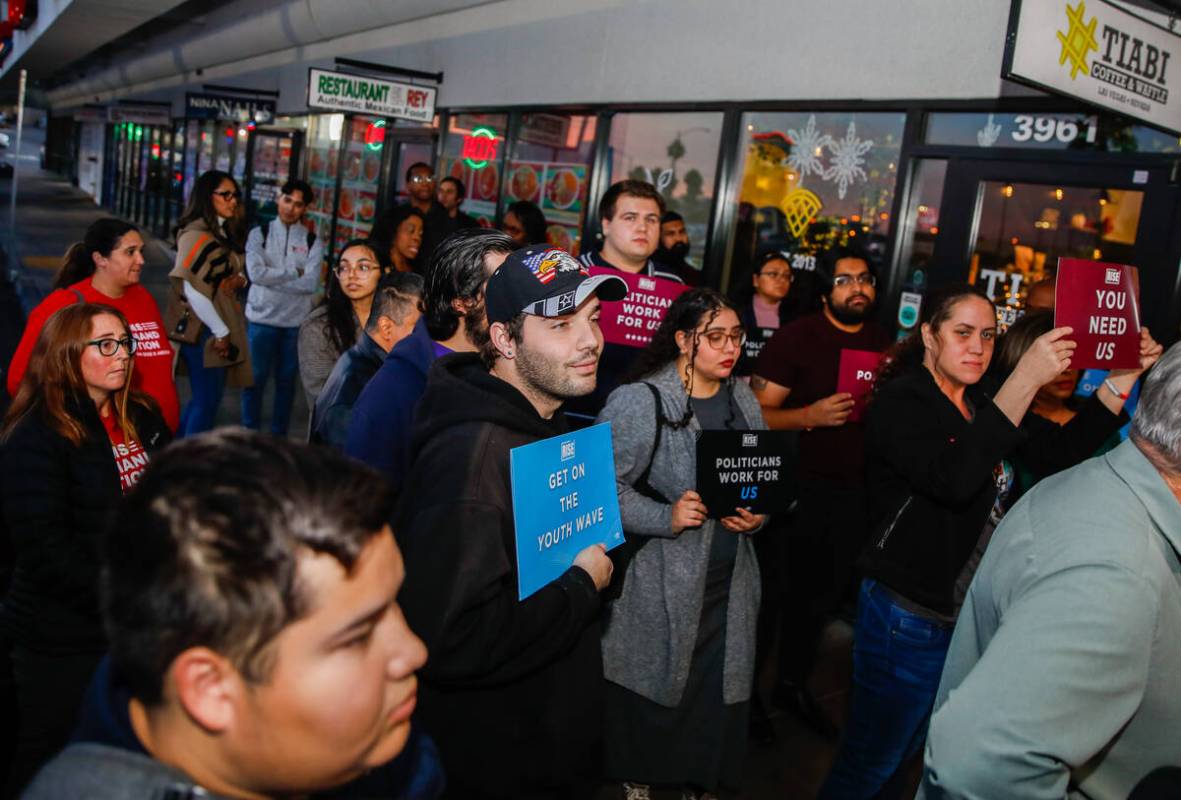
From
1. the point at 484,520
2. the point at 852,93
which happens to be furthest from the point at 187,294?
the point at 484,520

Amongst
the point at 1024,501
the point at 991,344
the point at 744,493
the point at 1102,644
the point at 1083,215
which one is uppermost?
the point at 1083,215

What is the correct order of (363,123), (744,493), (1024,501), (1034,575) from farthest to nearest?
(363,123)
(744,493)
(1024,501)
(1034,575)

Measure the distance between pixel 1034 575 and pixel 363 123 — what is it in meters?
13.1

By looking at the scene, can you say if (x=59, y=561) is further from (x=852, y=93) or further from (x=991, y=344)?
(x=852, y=93)

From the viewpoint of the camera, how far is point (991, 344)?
3205 millimetres

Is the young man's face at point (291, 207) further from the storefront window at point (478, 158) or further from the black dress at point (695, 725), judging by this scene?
the black dress at point (695, 725)

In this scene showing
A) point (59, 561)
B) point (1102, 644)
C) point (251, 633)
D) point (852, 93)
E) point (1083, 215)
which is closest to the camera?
point (251, 633)

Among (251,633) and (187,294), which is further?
(187,294)

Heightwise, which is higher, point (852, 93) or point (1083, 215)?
point (852, 93)

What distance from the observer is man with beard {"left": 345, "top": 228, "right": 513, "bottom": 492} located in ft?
9.00

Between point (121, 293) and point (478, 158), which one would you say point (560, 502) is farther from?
point (478, 158)

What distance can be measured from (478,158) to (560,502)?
28.5 feet

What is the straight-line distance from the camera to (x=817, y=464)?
4.50m

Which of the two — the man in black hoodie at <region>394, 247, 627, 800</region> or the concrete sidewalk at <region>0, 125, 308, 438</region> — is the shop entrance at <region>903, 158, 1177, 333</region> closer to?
the man in black hoodie at <region>394, 247, 627, 800</region>
